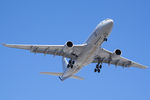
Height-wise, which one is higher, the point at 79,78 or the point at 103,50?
the point at 103,50

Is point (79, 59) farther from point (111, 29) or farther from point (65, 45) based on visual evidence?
point (111, 29)

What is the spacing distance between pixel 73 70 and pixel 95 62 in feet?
12.2

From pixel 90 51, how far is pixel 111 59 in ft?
21.5

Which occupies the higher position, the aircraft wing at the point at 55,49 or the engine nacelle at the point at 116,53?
the engine nacelle at the point at 116,53

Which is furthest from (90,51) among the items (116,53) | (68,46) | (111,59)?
(111,59)

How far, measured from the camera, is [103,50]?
41219mm

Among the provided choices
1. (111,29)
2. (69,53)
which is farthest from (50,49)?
(111,29)

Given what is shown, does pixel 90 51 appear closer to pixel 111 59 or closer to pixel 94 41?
pixel 94 41

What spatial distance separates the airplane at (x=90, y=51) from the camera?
122 ft

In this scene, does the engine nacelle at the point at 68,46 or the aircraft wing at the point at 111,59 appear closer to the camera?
the engine nacelle at the point at 68,46

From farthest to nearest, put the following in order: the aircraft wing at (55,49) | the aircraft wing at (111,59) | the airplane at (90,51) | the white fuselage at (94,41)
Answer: the aircraft wing at (111,59) < the aircraft wing at (55,49) < the airplane at (90,51) < the white fuselage at (94,41)

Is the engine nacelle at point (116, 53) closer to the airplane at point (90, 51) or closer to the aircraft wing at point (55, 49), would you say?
the airplane at point (90, 51)

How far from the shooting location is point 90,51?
3831 centimetres

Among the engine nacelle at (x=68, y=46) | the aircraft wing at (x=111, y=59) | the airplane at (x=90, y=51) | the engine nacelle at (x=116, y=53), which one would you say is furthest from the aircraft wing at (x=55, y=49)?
the engine nacelle at (x=116, y=53)
